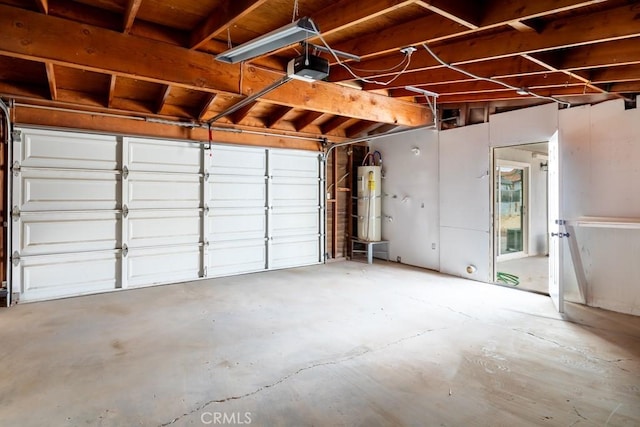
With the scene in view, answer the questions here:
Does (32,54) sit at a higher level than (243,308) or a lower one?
higher

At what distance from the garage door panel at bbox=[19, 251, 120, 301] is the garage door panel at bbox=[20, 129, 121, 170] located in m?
1.15

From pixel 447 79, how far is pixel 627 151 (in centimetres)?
207

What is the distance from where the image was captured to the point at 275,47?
8.12 ft

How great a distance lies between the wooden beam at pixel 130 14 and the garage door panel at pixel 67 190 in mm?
2348

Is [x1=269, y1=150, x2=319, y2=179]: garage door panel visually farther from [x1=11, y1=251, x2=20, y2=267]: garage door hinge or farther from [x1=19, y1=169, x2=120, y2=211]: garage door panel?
[x1=11, y1=251, x2=20, y2=267]: garage door hinge

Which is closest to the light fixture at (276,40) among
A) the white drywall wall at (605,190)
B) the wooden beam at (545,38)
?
the wooden beam at (545,38)

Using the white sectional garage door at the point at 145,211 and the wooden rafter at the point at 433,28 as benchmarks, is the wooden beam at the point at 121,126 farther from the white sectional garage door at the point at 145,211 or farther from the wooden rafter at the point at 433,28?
the wooden rafter at the point at 433,28

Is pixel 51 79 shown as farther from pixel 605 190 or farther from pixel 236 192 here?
pixel 605 190

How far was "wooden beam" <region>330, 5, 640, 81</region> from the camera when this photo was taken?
7.67 feet

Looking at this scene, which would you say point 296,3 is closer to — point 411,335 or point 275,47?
point 275,47

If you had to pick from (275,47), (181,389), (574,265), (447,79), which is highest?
(447,79)

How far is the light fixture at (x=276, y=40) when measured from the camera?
6.89 feet

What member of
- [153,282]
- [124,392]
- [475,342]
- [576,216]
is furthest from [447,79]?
[153,282]

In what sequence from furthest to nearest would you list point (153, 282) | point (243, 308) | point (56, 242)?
point (153, 282) → point (56, 242) → point (243, 308)
